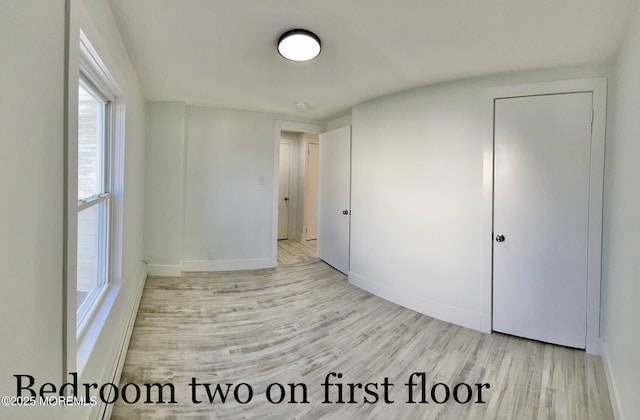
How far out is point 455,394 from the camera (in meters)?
1.75

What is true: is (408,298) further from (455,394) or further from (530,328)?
(455,394)

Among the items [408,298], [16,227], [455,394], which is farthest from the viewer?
[408,298]

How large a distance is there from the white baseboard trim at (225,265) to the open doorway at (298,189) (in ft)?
5.46

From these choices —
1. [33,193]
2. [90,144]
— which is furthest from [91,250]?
[33,193]

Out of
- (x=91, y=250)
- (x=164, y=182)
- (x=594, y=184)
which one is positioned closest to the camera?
(x=91, y=250)

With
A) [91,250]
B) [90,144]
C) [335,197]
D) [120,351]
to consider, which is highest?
[90,144]

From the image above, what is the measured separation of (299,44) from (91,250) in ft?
6.08

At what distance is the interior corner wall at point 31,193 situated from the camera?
2.19 ft

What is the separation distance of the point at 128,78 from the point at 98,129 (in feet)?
2.12

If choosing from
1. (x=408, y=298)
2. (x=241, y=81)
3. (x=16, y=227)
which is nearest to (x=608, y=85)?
A: (x=408, y=298)

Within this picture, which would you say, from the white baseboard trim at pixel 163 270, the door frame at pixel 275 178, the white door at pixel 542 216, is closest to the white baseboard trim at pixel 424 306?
the white door at pixel 542 216

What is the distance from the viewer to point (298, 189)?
6.46 m

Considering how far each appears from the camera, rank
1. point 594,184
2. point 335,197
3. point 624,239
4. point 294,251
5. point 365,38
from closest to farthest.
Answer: point 624,239, point 365,38, point 594,184, point 335,197, point 294,251

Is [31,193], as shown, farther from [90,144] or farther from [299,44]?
[299,44]
